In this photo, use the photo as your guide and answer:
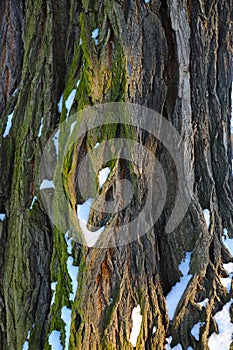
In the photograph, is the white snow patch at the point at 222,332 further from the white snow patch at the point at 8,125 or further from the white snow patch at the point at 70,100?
the white snow patch at the point at 8,125

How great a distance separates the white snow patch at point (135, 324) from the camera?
2.46 metres

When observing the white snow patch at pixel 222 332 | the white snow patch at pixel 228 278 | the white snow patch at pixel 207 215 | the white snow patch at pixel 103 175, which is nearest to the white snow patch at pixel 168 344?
the white snow patch at pixel 222 332

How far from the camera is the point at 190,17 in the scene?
2.81m

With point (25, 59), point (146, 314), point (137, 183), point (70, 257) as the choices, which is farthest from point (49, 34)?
point (146, 314)

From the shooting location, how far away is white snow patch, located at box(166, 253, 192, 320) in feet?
8.67

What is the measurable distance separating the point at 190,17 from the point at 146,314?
6.36 feet

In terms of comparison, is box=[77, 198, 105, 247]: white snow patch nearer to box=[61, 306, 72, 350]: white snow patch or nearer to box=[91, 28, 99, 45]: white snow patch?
box=[61, 306, 72, 350]: white snow patch

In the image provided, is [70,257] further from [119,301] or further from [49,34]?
[49,34]

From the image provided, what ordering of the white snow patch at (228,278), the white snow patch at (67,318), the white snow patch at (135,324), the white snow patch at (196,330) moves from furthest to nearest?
1. the white snow patch at (228,278)
2. the white snow patch at (196,330)
3. the white snow patch at (135,324)
4. the white snow patch at (67,318)

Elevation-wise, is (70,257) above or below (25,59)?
below

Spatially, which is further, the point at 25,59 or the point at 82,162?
the point at 25,59

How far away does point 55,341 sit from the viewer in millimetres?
2395

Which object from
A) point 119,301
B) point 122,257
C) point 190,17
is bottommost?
point 119,301

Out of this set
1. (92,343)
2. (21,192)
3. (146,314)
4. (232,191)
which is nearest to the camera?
(92,343)
